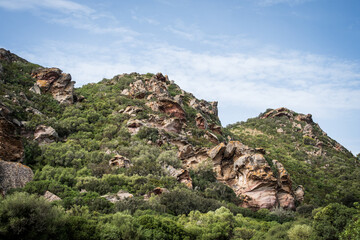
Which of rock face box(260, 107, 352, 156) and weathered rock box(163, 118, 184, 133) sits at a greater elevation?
rock face box(260, 107, 352, 156)

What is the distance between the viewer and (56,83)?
6378 centimetres

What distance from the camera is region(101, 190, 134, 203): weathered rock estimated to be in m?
32.0

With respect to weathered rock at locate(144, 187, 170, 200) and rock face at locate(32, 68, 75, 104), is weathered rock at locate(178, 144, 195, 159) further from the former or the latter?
rock face at locate(32, 68, 75, 104)

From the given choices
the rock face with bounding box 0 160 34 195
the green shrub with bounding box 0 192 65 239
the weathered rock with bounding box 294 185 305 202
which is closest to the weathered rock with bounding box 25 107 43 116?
the rock face with bounding box 0 160 34 195

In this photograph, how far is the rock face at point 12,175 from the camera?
28344 millimetres

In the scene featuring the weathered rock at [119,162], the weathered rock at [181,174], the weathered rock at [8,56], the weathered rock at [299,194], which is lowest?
the weathered rock at [119,162]

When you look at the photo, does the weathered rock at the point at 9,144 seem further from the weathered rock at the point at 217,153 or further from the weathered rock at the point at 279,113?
the weathered rock at the point at 279,113

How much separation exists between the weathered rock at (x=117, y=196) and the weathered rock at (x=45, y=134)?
59.5 feet

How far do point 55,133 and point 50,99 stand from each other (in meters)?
15.0

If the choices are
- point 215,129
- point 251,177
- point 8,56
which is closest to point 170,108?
point 215,129

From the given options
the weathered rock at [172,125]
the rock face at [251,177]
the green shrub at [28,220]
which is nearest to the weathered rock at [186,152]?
the rock face at [251,177]

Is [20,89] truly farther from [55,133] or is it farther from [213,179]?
[213,179]

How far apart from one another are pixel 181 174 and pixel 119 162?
9.37m

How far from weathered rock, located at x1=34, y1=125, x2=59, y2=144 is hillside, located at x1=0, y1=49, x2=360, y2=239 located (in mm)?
160
